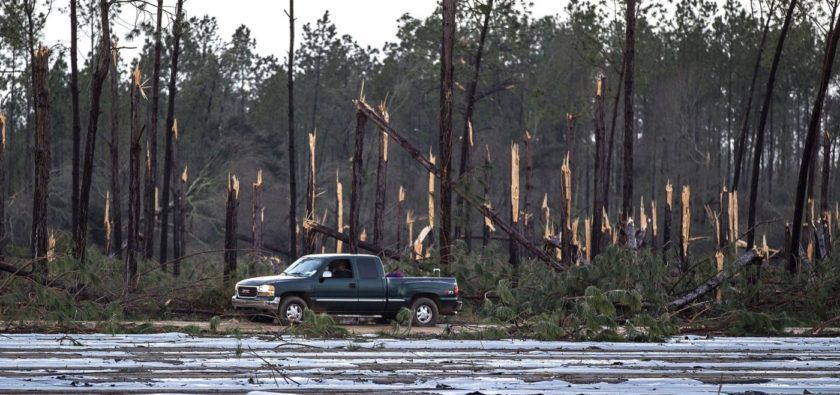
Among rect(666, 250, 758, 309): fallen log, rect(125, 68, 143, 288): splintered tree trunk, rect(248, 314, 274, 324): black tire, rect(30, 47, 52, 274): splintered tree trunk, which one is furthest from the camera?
rect(125, 68, 143, 288): splintered tree trunk

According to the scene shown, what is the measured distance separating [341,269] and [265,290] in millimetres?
1698

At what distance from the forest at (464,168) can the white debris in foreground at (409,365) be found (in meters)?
2.26

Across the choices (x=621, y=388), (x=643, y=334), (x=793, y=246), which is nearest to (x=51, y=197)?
(x=793, y=246)

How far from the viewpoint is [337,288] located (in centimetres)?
2302

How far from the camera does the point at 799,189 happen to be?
2694 centimetres

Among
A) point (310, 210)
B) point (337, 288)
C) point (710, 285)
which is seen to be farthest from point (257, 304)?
point (310, 210)

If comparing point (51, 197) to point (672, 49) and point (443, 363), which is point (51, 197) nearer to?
point (672, 49)

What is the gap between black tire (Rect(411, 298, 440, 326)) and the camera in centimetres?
2317

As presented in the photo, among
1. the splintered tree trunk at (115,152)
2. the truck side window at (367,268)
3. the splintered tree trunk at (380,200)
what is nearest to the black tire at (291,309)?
the truck side window at (367,268)

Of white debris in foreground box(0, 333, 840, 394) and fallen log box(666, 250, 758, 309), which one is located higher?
fallen log box(666, 250, 758, 309)

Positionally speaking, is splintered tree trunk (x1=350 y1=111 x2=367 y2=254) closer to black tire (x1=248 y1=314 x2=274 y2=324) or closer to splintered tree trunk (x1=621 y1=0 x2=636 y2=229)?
splintered tree trunk (x1=621 y1=0 x2=636 y2=229)

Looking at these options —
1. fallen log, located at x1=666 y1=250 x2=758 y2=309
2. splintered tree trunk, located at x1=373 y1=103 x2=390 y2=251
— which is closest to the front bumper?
fallen log, located at x1=666 y1=250 x2=758 y2=309

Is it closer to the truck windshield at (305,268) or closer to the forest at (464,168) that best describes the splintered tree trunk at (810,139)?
the forest at (464,168)

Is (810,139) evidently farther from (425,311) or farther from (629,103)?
(425,311)
